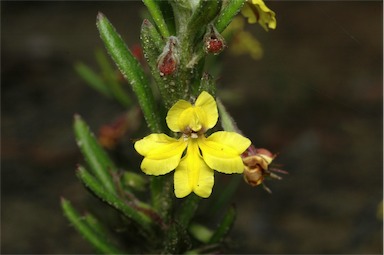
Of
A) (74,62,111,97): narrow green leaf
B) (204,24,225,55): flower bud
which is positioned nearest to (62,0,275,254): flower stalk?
(204,24,225,55): flower bud

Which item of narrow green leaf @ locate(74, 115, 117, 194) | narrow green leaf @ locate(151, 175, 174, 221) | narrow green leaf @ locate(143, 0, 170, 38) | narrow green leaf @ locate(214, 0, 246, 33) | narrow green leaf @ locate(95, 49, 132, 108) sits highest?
narrow green leaf @ locate(95, 49, 132, 108)

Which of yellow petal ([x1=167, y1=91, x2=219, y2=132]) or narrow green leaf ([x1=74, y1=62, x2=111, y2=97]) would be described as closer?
yellow petal ([x1=167, y1=91, x2=219, y2=132])

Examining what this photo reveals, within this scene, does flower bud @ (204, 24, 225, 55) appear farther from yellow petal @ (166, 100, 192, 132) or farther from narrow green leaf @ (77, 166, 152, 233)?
narrow green leaf @ (77, 166, 152, 233)

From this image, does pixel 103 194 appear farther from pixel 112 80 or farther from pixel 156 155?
pixel 112 80

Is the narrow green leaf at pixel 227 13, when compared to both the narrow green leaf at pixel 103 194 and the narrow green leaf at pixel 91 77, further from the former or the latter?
the narrow green leaf at pixel 91 77

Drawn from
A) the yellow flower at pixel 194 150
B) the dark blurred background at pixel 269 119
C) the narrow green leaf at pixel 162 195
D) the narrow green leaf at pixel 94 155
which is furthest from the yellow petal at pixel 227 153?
the dark blurred background at pixel 269 119

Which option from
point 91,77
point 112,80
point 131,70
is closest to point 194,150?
point 131,70

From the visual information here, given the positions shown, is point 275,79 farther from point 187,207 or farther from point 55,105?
point 187,207
